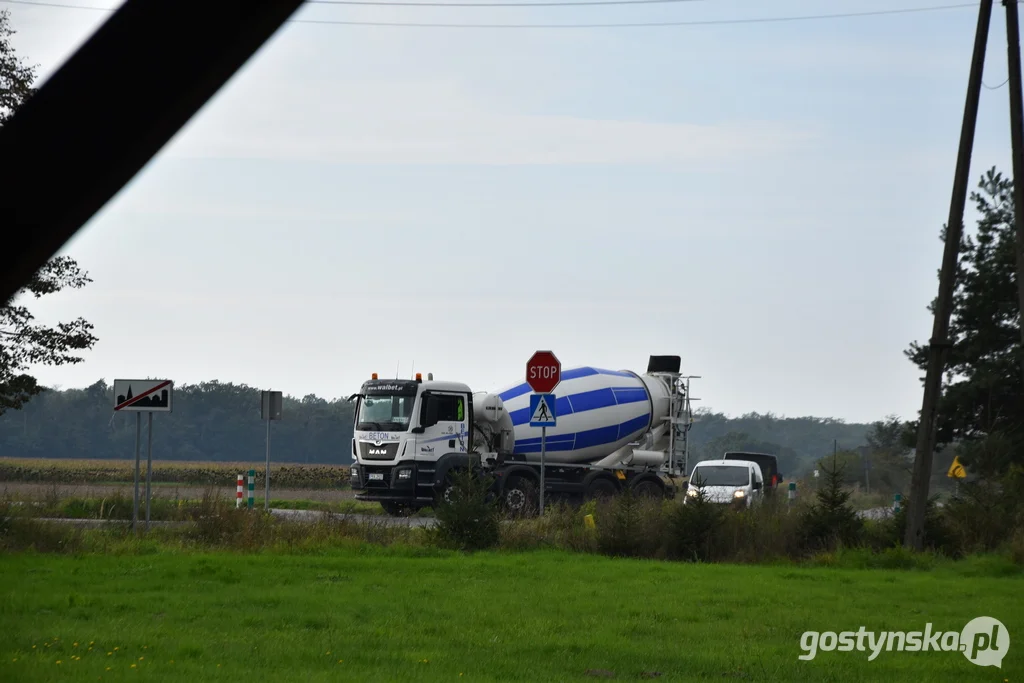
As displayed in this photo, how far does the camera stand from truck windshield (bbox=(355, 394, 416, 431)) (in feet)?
90.6

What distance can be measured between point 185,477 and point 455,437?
30403 millimetres

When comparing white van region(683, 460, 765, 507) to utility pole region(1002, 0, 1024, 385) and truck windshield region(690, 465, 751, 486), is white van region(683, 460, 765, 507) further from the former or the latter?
utility pole region(1002, 0, 1024, 385)

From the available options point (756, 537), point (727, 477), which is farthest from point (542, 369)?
point (727, 477)

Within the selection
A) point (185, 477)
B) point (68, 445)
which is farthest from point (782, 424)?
point (185, 477)

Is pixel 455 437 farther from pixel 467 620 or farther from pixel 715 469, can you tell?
pixel 467 620

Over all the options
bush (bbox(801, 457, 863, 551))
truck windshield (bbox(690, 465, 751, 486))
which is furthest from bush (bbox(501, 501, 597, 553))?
truck windshield (bbox(690, 465, 751, 486))

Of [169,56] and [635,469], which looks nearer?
[169,56]

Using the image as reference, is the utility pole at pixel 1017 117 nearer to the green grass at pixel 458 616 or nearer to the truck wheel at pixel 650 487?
the green grass at pixel 458 616

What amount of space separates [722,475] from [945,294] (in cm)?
1263

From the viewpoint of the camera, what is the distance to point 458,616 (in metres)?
11.1

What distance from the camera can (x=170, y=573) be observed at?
1397cm

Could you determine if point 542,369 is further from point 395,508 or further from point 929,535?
point 395,508

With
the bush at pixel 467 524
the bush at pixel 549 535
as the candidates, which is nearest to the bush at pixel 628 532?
the bush at pixel 549 535
